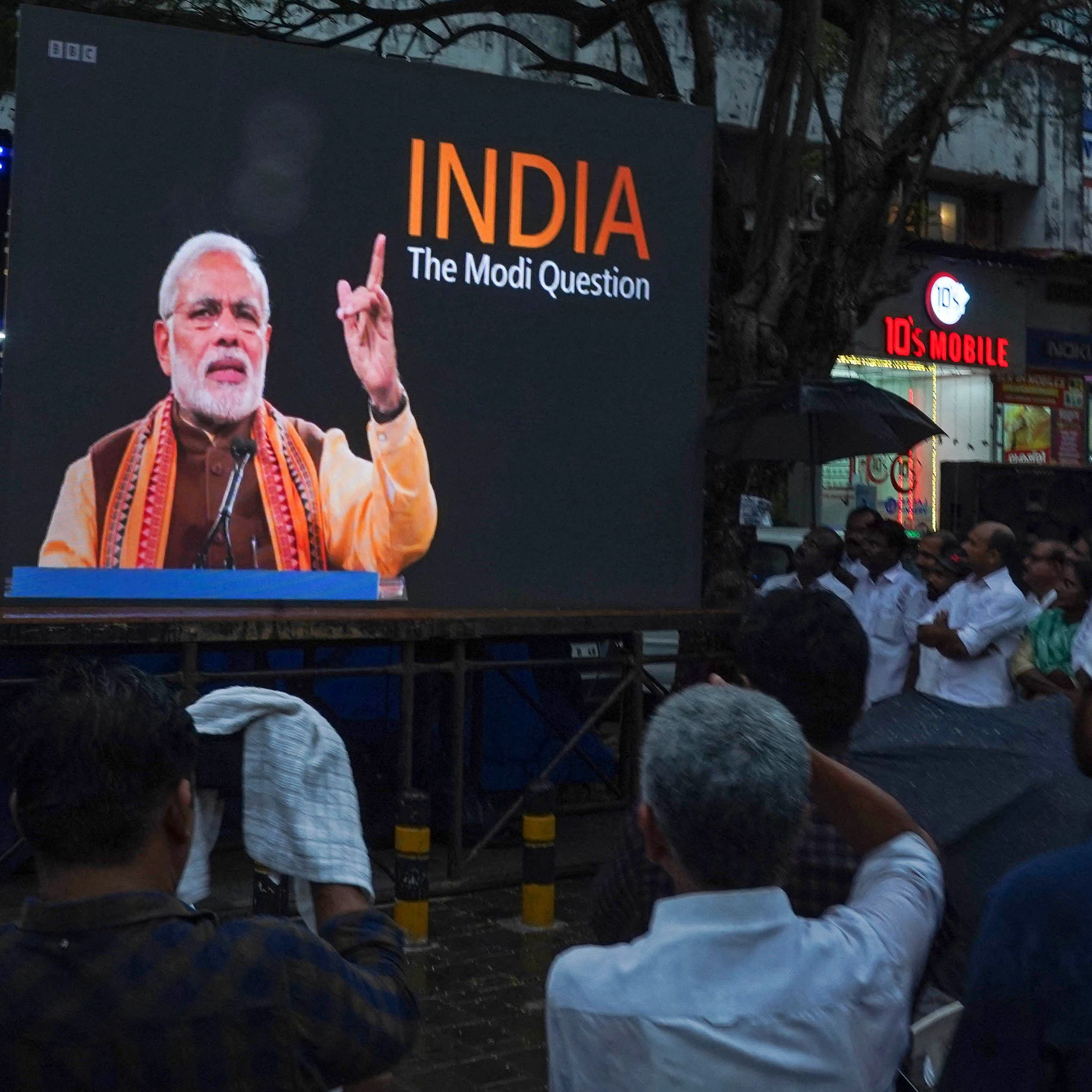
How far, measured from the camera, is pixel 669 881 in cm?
282

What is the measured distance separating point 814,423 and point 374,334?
3.30 metres

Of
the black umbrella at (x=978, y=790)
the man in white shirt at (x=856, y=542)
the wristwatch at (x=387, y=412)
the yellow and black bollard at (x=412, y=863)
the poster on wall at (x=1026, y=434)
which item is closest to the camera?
the black umbrella at (x=978, y=790)

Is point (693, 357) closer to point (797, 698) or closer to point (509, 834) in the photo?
point (509, 834)

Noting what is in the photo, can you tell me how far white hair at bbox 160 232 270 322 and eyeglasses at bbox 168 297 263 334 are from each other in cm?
7

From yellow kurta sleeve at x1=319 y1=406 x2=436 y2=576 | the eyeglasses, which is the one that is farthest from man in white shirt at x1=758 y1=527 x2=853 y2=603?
the eyeglasses

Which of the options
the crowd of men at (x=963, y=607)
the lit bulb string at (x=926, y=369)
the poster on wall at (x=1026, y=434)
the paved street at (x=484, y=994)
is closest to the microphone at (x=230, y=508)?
the paved street at (x=484, y=994)

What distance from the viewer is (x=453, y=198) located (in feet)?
32.6

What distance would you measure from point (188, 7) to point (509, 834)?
8.30 m

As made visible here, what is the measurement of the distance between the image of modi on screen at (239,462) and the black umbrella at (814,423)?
215 cm

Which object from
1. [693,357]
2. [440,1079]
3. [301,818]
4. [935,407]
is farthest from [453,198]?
[935,407]

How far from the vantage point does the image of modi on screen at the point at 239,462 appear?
906 centimetres

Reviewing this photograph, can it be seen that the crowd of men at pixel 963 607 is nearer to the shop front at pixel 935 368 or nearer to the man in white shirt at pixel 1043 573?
the man in white shirt at pixel 1043 573

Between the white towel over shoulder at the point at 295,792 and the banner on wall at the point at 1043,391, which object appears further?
the banner on wall at the point at 1043,391

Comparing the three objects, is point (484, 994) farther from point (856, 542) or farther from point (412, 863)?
point (856, 542)
